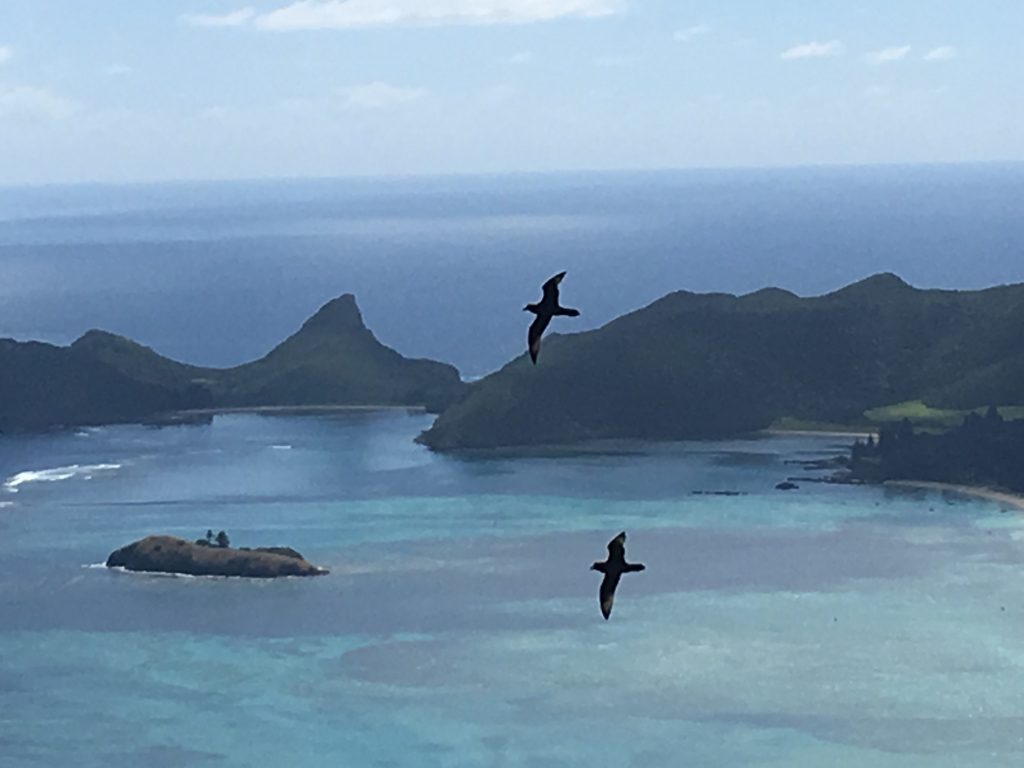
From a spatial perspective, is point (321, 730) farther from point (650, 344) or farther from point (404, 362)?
point (404, 362)

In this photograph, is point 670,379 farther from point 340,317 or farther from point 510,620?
point 510,620

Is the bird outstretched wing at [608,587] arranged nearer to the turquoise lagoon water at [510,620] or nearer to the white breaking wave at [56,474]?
the turquoise lagoon water at [510,620]

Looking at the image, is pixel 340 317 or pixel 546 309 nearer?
pixel 546 309

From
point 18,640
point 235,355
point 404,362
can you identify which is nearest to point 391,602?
point 18,640

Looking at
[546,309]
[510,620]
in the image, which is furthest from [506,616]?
[546,309]

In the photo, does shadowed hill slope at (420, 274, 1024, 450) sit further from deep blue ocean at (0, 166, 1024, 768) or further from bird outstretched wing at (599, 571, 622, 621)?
bird outstretched wing at (599, 571, 622, 621)

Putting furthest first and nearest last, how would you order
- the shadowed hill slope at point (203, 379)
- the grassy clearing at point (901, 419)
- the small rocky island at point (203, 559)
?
the shadowed hill slope at point (203, 379) → the grassy clearing at point (901, 419) → the small rocky island at point (203, 559)

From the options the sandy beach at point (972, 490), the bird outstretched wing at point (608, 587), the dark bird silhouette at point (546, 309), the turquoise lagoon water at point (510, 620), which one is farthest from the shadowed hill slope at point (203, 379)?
the dark bird silhouette at point (546, 309)
